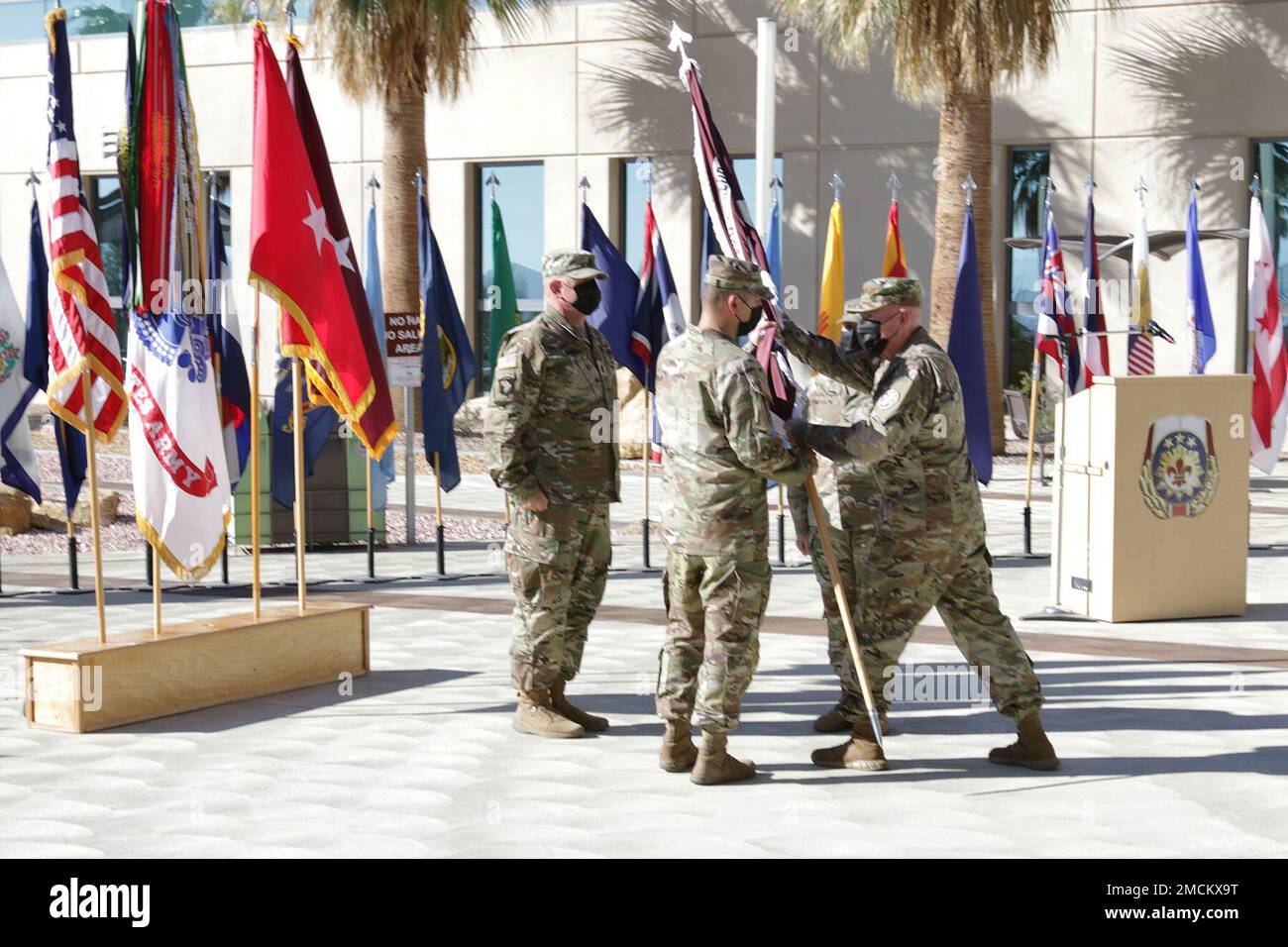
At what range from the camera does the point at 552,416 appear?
7.74 metres

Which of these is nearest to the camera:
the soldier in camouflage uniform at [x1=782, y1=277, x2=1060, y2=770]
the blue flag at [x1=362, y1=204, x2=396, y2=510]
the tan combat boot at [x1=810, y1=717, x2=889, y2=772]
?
the soldier in camouflage uniform at [x1=782, y1=277, x2=1060, y2=770]

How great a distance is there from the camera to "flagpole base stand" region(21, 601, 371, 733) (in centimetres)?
786

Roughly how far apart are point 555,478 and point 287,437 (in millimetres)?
7783

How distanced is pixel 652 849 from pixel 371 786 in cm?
152

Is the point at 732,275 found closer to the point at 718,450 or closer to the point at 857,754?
the point at 718,450

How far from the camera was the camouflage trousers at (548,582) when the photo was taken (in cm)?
775

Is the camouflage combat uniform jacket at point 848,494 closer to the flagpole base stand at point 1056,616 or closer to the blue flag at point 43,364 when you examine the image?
the flagpole base stand at point 1056,616

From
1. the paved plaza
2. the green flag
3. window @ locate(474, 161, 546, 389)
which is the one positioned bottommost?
the paved plaza

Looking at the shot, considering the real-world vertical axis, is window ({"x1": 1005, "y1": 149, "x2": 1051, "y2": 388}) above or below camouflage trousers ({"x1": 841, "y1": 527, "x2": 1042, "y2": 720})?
above

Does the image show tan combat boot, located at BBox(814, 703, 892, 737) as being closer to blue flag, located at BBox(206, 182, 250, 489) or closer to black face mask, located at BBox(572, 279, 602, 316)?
black face mask, located at BBox(572, 279, 602, 316)

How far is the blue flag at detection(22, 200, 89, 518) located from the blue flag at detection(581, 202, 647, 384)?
165 inches

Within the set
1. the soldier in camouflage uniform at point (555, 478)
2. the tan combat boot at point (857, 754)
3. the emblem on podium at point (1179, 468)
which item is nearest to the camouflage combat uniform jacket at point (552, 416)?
the soldier in camouflage uniform at point (555, 478)

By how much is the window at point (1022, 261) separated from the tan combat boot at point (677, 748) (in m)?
19.5

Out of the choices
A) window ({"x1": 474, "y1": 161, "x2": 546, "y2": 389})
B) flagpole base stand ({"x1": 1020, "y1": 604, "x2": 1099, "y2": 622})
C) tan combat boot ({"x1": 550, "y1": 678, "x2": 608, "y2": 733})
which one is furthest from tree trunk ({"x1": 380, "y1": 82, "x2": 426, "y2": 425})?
tan combat boot ({"x1": 550, "y1": 678, "x2": 608, "y2": 733})
